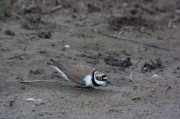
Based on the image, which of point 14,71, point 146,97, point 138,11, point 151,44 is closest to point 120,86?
point 146,97

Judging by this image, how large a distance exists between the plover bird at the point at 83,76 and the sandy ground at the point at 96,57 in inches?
7.7

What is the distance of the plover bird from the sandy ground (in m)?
0.19

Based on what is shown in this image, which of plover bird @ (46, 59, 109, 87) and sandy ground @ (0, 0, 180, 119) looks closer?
sandy ground @ (0, 0, 180, 119)

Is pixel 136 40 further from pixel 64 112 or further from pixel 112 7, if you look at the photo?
pixel 64 112

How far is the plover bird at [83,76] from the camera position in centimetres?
827

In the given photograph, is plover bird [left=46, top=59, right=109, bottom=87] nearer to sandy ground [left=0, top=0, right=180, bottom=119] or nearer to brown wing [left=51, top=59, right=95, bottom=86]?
brown wing [left=51, top=59, right=95, bottom=86]

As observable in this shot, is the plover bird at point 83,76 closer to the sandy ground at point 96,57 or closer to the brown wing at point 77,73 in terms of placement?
the brown wing at point 77,73

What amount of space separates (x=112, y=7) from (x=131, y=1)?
678 millimetres

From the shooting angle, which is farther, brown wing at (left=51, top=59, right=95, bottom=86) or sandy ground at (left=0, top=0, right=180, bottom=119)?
brown wing at (left=51, top=59, right=95, bottom=86)

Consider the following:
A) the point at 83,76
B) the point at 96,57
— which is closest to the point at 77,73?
the point at 83,76

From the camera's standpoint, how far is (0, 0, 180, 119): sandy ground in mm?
7930

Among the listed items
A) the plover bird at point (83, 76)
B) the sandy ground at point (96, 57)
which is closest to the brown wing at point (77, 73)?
the plover bird at point (83, 76)

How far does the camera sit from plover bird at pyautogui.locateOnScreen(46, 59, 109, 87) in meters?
8.27

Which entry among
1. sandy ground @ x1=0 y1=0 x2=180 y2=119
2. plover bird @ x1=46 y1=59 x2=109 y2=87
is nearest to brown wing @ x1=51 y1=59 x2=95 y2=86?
plover bird @ x1=46 y1=59 x2=109 y2=87
